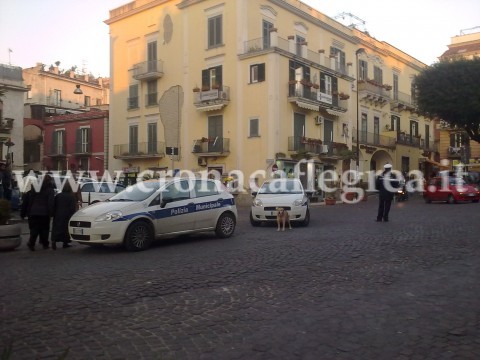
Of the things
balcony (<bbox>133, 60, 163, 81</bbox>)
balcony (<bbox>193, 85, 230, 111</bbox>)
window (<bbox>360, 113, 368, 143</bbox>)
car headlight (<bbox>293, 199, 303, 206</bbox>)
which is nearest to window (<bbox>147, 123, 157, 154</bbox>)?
balcony (<bbox>133, 60, 163, 81</bbox>)

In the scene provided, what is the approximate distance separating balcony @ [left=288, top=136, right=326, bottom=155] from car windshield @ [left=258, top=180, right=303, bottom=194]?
1572 centimetres

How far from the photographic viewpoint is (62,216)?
35.1ft

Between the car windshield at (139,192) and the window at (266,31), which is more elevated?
the window at (266,31)

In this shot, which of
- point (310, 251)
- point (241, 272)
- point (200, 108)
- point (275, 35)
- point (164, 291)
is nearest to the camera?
point (164, 291)

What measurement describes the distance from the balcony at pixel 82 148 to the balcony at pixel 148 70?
851 cm

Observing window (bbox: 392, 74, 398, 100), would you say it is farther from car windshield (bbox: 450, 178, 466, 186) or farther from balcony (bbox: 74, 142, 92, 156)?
balcony (bbox: 74, 142, 92, 156)

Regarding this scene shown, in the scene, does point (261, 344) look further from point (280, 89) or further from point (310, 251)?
point (280, 89)

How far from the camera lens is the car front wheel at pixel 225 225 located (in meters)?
12.2

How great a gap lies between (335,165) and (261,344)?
33.3 metres

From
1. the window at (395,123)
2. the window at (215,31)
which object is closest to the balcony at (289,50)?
the window at (215,31)

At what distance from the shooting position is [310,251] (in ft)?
31.2

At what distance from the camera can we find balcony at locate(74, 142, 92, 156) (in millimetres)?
42062

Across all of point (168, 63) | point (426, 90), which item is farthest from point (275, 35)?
point (426, 90)

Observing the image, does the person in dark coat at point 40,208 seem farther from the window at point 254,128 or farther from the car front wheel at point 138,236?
the window at point 254,128
